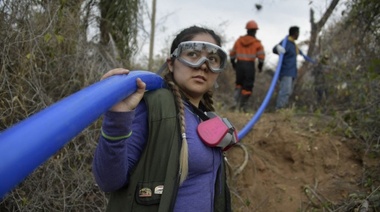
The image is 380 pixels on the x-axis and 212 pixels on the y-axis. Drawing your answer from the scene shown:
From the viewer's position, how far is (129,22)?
16.1 ft

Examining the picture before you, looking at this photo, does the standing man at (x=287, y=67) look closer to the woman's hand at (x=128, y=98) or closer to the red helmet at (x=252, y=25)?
the red helmet at (x=252, y=25)

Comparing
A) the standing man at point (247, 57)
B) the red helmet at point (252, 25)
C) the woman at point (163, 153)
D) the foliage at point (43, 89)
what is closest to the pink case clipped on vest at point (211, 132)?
the woman at point (163, 153)

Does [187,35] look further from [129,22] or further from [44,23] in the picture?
[129,22]

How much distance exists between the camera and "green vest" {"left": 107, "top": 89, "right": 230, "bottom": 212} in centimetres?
151

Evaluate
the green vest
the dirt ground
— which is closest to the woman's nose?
the green vest

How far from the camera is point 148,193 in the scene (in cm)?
151

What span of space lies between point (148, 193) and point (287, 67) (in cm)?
620

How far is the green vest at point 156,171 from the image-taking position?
59.4 inches

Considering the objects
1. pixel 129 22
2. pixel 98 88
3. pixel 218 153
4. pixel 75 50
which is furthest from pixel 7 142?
pixel 129 22

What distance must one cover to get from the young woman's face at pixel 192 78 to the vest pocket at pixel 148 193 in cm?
50

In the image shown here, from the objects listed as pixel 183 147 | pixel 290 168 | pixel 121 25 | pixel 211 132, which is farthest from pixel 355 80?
pixel 183 147

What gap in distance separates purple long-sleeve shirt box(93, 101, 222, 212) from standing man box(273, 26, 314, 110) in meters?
5.69

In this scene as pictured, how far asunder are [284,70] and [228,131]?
581 cm

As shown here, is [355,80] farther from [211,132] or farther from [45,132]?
[45,132]
